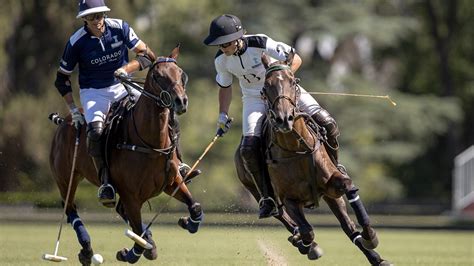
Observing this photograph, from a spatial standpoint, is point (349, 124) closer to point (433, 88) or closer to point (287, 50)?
point (433, 88)

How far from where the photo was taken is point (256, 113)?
1120cm

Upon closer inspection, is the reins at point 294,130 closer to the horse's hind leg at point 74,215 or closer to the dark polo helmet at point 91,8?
the dark polo helmet at point 91,8

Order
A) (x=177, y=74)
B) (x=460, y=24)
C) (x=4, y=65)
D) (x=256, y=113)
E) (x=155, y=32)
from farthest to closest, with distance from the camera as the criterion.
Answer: (x=460, y=24)
(x=155, y=32)
(x=4, y=65)
(x=256, y=113)
(x=177, y=74)

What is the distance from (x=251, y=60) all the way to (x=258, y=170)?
1.07 metres

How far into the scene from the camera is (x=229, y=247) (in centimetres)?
1636

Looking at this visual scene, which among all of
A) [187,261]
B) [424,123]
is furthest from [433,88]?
[187,261]

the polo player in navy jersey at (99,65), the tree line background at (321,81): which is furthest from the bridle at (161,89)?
the tree line background at (321,81)

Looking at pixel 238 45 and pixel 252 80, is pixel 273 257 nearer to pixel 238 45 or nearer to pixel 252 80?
pixel 252 80

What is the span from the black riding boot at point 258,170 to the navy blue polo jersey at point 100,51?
1512mm

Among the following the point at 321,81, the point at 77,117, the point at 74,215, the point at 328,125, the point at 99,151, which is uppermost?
the point at 328,125

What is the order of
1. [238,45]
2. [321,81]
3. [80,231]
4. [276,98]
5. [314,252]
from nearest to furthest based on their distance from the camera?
1. [276,98]
2. [314,252]
3. [238,45]
4. [80,231]
5. [321,81]

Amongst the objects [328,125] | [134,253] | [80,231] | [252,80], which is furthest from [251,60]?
[80,231]

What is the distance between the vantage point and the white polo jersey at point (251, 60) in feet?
35.7

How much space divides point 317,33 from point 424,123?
4.53 metres
